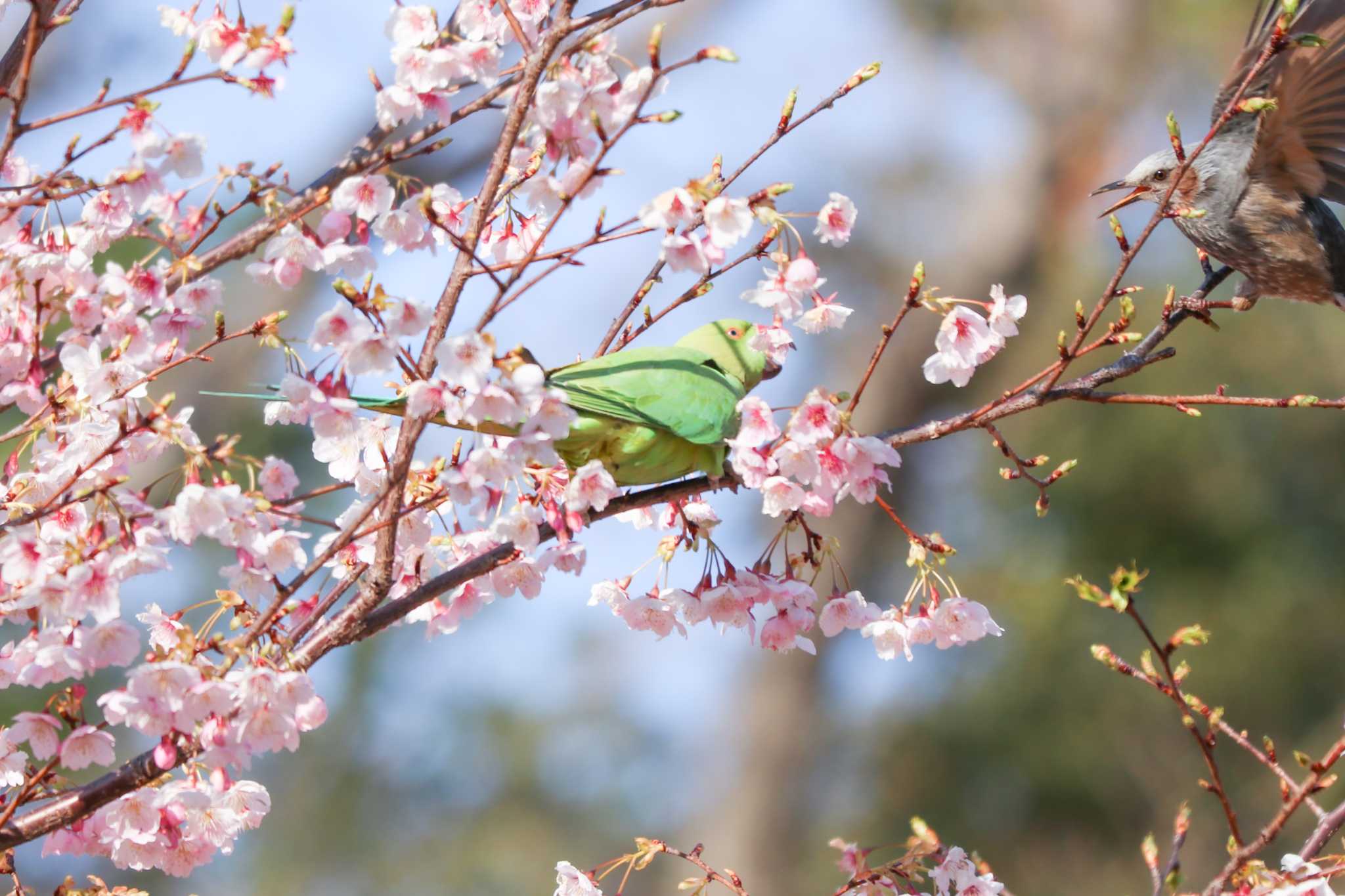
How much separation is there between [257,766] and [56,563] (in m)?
10.3

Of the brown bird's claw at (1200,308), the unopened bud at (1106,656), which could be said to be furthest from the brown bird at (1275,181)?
the unopened bud at (1106,656)

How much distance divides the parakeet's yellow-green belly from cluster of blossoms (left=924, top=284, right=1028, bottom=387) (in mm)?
415

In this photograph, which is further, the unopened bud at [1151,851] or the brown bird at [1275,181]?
the brown bird at [1275,181]

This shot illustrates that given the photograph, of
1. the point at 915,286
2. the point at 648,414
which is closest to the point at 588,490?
the point at 648,414

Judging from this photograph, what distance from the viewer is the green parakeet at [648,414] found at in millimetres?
1850

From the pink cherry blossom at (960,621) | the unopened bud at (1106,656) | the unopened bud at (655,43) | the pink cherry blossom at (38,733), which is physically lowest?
the unopened bud at (1106,656)

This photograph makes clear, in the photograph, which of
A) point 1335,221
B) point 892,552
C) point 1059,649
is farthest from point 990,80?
point 1335,221

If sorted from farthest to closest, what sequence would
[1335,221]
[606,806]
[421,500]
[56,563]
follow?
[606,806]
[1335,221]
[421,500]
[56,563]

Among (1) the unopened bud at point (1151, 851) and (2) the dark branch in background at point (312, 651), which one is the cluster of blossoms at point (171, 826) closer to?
(2) the dark branch in background at point (312, 651)

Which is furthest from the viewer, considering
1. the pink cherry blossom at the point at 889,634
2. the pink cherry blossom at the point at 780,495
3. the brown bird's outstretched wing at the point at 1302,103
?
the brown bird's outstretched wing at the point at 1302,103

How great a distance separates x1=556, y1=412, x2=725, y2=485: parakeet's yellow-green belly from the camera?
6.19 ft

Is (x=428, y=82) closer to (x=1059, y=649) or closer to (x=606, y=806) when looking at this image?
(x=1059, y=649)

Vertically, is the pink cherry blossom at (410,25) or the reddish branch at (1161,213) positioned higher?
the pink cherry blossom at (410,25)

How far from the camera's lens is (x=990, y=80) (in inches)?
444
